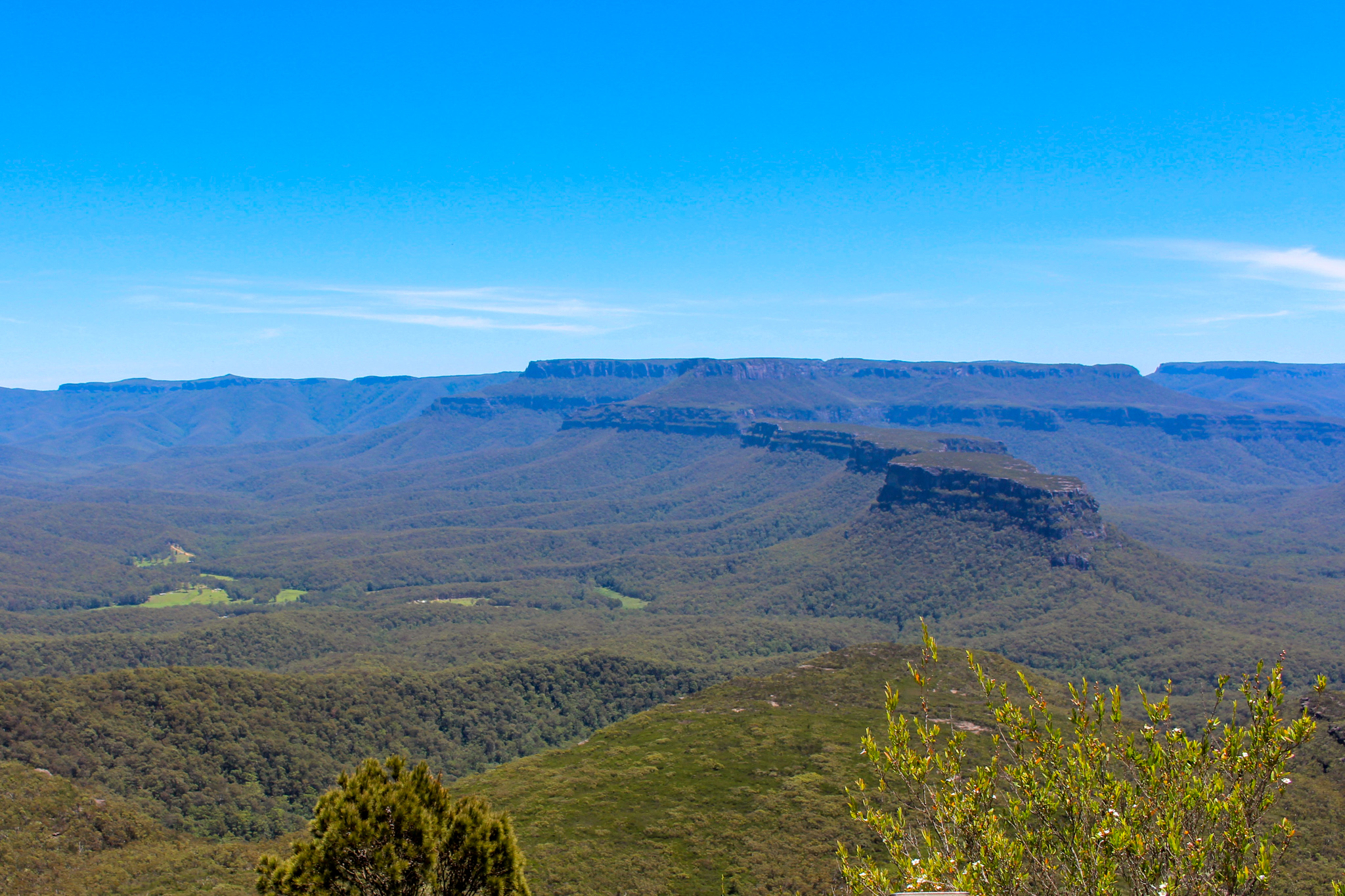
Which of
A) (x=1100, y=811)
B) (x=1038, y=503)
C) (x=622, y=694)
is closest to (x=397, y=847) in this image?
(x=1100, y=811)

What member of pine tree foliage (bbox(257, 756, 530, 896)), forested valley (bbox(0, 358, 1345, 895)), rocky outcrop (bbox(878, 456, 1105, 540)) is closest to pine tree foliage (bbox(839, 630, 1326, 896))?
forested valley (bbox(0, 358, 1345, 895))

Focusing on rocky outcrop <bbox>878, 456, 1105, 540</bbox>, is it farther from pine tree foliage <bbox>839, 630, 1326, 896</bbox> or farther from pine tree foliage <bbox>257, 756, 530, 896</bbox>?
pine tree foliage <bbox>839, 630, 1326, 896</bbox>

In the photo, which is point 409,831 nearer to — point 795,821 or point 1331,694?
point 795,821

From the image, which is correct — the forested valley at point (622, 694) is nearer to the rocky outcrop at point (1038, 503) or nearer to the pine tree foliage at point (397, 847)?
the rocky outcrop at point (1038, 503)

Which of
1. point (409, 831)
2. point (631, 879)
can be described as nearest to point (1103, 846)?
point (409, 831)

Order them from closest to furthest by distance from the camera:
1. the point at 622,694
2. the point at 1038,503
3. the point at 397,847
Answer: the point at 397,847 → the point at 622,694 → the point at 1038,503

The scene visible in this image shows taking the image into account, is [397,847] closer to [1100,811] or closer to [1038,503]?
[1100,811]
